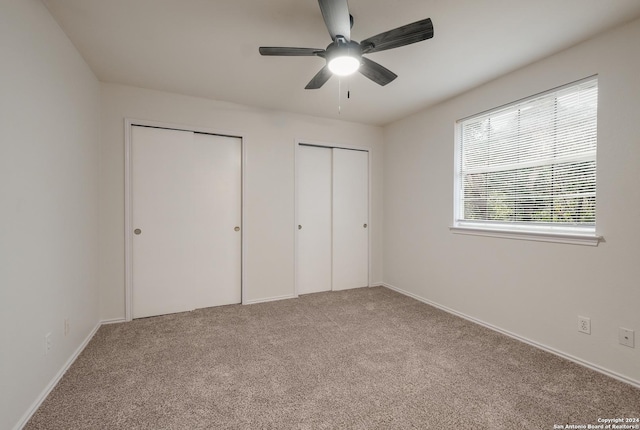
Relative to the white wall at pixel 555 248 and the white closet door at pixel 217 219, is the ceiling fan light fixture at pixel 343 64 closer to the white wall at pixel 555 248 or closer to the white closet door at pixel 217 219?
the white wall at pixel 555 248

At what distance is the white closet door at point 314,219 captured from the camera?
3.87 meters

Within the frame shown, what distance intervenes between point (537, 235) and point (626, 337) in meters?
0.85

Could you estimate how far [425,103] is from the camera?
3363 mm

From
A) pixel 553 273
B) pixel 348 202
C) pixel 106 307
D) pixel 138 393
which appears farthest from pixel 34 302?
Answer: pixel 553 273

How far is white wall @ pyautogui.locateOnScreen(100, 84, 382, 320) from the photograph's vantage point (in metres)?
2.87

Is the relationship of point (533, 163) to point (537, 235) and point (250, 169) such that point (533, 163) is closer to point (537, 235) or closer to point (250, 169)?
point (537, 235)

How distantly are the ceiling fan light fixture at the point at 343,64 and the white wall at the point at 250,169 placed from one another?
Result: 5.97 ft

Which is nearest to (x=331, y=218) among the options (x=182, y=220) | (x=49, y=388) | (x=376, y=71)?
(x=182, y=220)

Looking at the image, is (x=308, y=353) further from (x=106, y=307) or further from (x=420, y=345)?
(x=106, y=307)

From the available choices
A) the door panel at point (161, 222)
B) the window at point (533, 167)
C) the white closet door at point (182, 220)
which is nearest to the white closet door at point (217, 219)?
the white closet door at point (182, 220)

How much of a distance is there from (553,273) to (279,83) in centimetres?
301

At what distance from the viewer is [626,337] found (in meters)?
1.92

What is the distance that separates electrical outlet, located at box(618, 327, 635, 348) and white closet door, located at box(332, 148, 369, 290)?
108 inches

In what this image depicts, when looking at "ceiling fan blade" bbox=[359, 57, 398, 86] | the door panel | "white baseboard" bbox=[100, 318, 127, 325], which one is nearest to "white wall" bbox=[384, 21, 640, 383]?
"ceiling fan blade" bbox=[359, 57, 398, 86]
